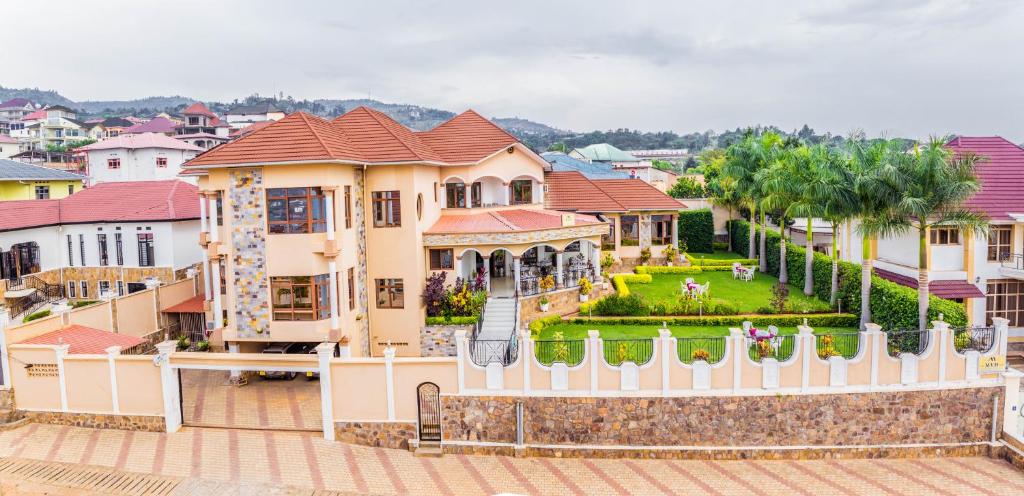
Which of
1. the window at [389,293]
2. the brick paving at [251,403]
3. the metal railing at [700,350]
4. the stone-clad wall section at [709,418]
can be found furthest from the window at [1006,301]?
the brick paving at [251,403]

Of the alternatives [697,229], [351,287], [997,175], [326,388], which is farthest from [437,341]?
[697,229]

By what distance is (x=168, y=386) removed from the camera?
1620 centimetres

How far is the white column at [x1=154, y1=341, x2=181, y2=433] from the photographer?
1608 centimetres

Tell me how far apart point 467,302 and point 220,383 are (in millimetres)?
8332

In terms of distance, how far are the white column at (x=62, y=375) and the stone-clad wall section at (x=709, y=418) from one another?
1034cm

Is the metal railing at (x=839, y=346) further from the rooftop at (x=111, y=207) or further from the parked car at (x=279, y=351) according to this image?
the rooftop at (x=111, y=207)

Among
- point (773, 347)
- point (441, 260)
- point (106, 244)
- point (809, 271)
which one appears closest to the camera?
point (773, 347)

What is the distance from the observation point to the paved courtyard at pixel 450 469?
46.8 feet

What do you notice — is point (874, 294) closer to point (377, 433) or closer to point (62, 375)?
point (377, 433)

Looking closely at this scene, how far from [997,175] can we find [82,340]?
1242 inches

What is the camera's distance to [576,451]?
619 inches

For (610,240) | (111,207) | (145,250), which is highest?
(111,207)

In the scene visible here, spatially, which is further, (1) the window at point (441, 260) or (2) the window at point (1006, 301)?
(1) the window at point (441, 260)

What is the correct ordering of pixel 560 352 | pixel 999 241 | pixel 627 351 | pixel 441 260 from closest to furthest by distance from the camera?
pixel 627 351, pixel 560 352, pixel 999 241, pixel 441 260
